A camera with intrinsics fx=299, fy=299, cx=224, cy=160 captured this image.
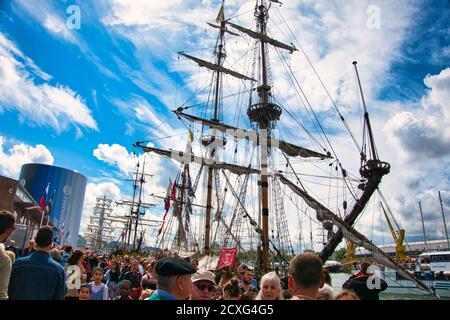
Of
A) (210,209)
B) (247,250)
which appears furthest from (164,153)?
(247,250)

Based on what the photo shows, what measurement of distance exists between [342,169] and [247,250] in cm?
1200

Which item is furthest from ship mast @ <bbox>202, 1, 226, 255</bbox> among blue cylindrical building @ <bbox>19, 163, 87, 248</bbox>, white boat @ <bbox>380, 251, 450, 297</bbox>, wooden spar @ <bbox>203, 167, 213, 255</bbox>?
blue cylindrical building @ <bbox>19, 163, 87, 248</bbox>

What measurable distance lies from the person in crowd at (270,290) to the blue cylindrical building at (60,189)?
120m

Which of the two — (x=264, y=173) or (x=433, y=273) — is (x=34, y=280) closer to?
(x=264, y=173)

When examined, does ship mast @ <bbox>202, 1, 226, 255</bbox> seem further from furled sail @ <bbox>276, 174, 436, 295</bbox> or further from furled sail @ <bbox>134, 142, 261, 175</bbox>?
furled sail @ <bbox>276, 174, 436, 295</bbox>

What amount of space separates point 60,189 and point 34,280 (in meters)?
144

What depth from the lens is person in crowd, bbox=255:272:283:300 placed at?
126 inches

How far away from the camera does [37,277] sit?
3455 mm

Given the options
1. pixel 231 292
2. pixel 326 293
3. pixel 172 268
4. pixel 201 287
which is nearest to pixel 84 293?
pixel 231 292

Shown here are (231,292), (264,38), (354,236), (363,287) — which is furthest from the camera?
(264,38)

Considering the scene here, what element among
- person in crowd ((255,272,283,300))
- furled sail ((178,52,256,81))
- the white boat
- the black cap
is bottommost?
the white boat

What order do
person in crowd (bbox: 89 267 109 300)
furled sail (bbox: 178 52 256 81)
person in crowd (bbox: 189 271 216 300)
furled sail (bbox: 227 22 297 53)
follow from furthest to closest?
furled sail (bbox: 178 52 256 81) → furled sail (bbox: 227 22 297 53) → person in crowd (bbox: 89 267 109 300) → person in crowd (bbox: 189 271 216 300)

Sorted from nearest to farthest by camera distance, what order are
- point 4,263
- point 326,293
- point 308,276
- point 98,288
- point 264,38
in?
1. point 308,276
2. point 326,293
3. point 4,263
4. point 98,288
5. point 264,38
